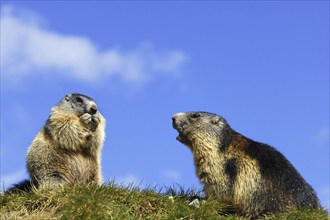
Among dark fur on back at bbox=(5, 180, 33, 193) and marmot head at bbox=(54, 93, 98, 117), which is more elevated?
marmot head at bbox=(54, 93, 98, 117)

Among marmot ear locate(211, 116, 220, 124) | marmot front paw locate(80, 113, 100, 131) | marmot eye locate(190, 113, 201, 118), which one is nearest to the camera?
marmot front paw locate(80, 113, 100, 131)

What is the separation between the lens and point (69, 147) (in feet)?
39.4

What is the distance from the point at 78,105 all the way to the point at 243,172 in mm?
3483

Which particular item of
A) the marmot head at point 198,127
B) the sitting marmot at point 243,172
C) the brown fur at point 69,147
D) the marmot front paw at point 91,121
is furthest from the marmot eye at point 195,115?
the marmot front paw at point 91,121

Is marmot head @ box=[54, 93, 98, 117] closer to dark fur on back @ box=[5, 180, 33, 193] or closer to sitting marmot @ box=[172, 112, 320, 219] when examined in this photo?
dark fur on back @ box=[5, 180, 33, 193]

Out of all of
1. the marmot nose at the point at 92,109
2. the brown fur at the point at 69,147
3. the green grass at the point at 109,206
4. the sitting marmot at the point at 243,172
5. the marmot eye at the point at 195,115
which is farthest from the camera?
the marmot eye at the point at 195,115

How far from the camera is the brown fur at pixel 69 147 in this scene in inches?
467

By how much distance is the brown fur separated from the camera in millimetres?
11859

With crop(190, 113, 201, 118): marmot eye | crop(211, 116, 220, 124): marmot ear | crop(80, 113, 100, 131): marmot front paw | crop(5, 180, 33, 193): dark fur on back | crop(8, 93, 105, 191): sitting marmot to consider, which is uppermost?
crop(190, 113, 201, 118): marmot eye

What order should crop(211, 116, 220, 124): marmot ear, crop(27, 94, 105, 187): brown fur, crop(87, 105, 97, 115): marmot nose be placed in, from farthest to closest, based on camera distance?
crop(211, 116, 220, 124): marmot ear → crop(87, 105, 97, 115): marmot nose → crop(27, 94, 105, 187): brown fur

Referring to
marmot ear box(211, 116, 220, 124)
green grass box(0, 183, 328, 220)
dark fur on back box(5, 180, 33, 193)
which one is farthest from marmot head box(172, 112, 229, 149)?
dark fur on back box(5, 180, 33, 193)

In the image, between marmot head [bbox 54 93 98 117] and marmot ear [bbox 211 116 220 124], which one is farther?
marmot ear [bbox 211 116 220 124]

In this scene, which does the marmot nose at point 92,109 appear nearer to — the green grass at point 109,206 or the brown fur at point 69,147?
the brown fur at point 69,147

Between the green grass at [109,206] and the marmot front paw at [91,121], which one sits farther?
the marmot front paw at [91,121]
